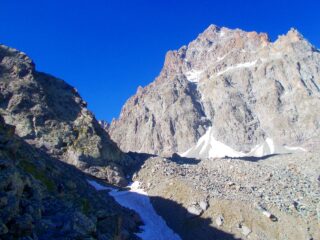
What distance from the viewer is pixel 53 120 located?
81.8 metres

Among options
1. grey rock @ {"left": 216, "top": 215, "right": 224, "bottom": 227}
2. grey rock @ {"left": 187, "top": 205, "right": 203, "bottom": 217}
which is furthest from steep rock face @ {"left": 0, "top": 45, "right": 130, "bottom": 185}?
grey rock @ {"left": 216, "top": 215, "right": 224, "bottom": 227}

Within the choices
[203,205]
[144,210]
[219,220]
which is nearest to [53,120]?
[144,210]

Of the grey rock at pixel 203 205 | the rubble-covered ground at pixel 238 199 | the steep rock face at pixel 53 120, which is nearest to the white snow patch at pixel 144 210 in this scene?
the rubble-covered ground at pixel 238 199

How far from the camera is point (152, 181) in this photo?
73.8 metres

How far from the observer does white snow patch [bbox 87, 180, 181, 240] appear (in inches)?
2125

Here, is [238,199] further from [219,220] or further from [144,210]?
[144,210]

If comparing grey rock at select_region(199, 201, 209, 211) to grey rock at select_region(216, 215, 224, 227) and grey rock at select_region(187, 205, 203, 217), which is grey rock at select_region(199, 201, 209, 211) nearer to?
grey rock at select_region(187, 205, 203, 217)

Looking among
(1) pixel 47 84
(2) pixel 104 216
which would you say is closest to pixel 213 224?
(2) pixel 104 216

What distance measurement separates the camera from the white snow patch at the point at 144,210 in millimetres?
53987

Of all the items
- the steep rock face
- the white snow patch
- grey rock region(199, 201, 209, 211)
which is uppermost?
the steep rock face

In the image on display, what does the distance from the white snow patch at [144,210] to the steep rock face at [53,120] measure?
6.93 metres

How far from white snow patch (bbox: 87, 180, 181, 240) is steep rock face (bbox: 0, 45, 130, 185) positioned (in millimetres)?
6928

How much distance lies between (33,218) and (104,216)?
784 inches

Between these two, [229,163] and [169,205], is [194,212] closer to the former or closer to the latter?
[169,205]
